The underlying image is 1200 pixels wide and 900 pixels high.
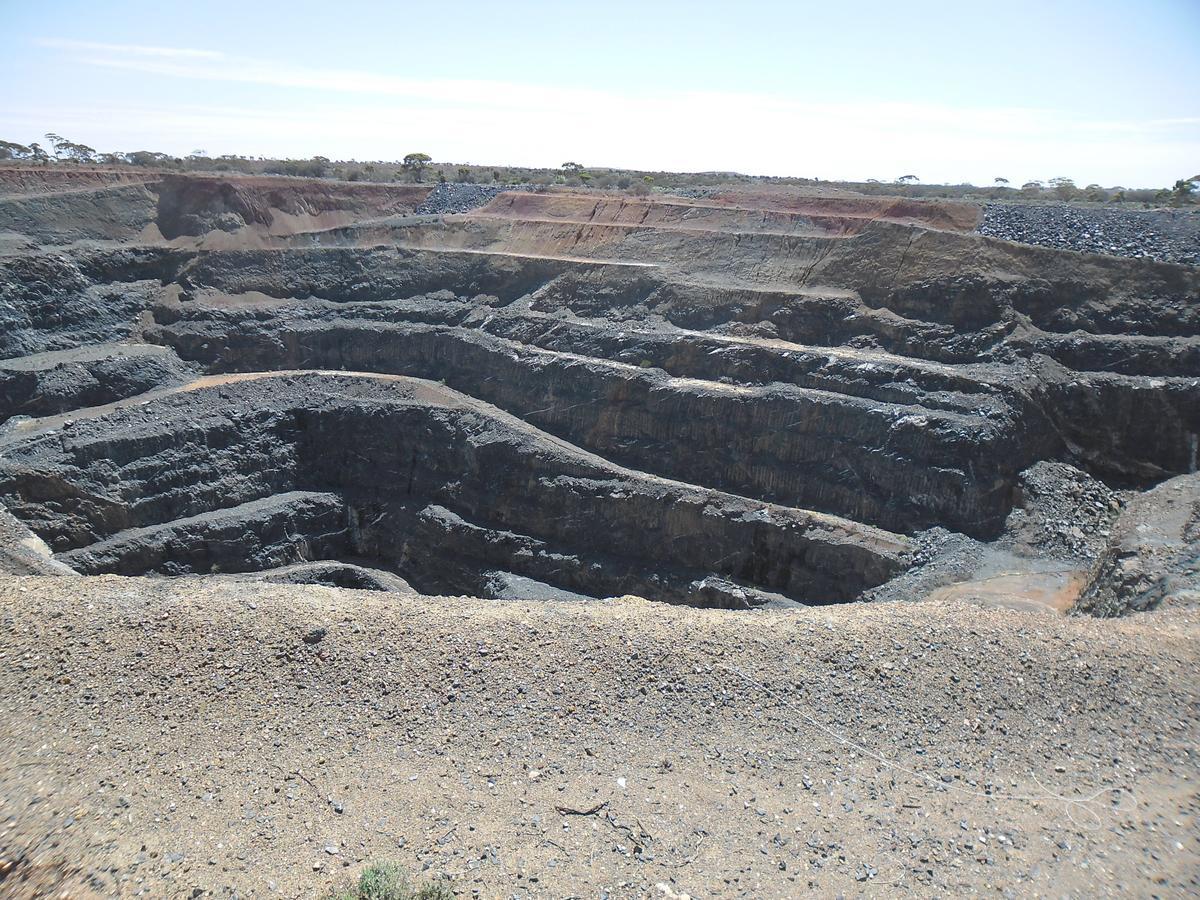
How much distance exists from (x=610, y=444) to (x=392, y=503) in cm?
749

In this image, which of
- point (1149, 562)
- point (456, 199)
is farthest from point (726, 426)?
point (456, 199)

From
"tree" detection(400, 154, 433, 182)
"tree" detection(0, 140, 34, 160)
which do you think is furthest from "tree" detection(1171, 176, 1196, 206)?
"tree" detection(0, 140, 34, 160)

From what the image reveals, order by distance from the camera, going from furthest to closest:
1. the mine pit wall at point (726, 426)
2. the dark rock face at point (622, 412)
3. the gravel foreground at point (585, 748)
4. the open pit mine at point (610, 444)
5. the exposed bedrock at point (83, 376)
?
the exposed bedrock at point (83, 376) < the dark rock face at point (622, 412) < the mine pit wall at point (726, 426) < the open pit mine at point (610, 444) < the gravel foreground at point (585, 748)

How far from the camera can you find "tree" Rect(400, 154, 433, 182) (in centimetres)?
5597

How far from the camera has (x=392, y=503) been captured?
2541 centimetres

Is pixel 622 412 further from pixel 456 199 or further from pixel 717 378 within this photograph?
pixel 456 199

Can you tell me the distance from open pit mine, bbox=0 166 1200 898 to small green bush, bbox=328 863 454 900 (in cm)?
74

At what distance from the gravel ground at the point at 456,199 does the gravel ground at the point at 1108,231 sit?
81.8 ft

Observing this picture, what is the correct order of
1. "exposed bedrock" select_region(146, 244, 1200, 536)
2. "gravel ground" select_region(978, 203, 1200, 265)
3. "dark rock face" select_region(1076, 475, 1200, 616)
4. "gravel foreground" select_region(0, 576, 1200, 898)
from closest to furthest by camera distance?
1. "gravel foreground" select_region(0, 576, 1200, 898)
2. "dark rock face" select_region(1076, 475, 1200, 616)
3. "exposed bedrock" select_region(146, 244, 1200, 536)
4. "gravel ground" select_region(978, 203, 1200, 265)

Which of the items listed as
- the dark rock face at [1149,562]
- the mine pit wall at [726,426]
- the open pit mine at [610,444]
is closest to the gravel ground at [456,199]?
the open pit mine at [610,444]

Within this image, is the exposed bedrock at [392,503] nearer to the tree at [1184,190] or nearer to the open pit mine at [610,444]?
the open pit mine at [610,444]

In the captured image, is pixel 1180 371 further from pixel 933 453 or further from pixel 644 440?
pixel 644 440

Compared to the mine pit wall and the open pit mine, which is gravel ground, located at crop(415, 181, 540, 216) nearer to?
the open pit mine

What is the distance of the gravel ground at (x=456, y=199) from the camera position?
4156 cm
